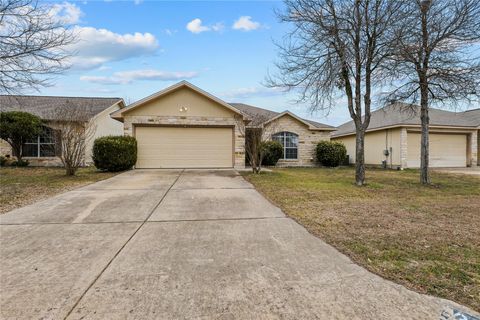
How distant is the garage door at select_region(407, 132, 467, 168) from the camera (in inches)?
748

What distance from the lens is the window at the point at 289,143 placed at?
1991 centimetres

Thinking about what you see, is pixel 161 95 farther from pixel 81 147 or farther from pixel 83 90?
pixel 83 90

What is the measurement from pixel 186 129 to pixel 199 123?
2.56 feet

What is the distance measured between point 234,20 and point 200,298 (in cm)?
1196

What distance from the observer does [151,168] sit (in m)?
15.2

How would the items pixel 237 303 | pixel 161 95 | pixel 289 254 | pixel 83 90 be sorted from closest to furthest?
pixel 237 303 → pixel 289 254 → pixel 161 95 → pixel 83 90

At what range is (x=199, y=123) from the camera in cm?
1541

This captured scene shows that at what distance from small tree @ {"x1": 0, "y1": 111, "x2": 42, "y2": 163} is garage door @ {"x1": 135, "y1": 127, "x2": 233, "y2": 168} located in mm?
6393

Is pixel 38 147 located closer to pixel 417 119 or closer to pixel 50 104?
pixel 50 104

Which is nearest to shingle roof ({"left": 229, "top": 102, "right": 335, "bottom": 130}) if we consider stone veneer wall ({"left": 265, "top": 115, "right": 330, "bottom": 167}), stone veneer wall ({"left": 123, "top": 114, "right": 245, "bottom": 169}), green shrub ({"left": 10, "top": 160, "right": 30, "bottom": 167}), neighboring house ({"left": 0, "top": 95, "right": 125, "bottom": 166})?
stone veneer wall ({"left": 265, "top": 115, "right": 330, "bottom": 167})

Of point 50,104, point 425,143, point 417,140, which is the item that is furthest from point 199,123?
point 417,140

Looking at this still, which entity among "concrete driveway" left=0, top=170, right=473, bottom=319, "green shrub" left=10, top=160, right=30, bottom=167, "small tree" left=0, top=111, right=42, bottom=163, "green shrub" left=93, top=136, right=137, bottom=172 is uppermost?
"small tree" left=0, top=111, right=42, bottom=163

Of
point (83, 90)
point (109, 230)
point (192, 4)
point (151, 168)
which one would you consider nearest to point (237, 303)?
point (109, 230)

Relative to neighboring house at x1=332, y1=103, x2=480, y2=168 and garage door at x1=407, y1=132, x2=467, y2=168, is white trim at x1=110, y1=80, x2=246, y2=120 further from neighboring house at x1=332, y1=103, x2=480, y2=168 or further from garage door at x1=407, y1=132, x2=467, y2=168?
garage door at x1=407, y1=132, x2=467, y2=168
